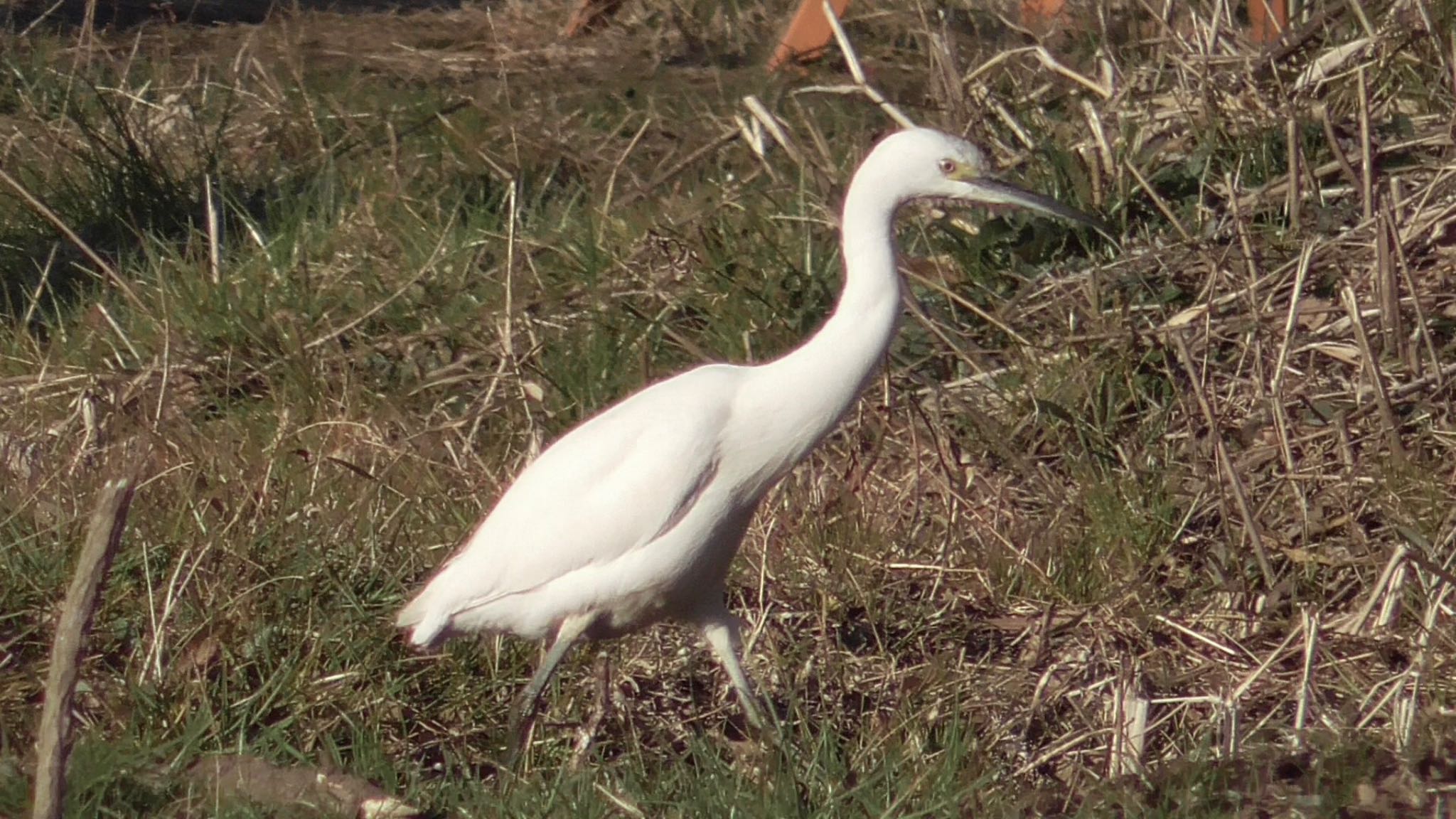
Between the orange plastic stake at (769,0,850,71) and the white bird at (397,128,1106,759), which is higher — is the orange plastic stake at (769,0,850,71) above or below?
below

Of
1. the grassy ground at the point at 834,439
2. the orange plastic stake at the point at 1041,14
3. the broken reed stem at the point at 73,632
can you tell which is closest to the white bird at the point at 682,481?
the grassy ground at the point at 834,439

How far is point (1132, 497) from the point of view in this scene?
4449 millimetres

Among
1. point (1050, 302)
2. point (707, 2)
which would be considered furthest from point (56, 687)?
point (707, 2)

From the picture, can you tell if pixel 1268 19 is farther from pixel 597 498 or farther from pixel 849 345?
pixel 597 498

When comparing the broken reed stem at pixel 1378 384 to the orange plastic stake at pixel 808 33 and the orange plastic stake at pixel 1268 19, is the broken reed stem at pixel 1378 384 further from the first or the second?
the orange plastic stake at pixel 808 33

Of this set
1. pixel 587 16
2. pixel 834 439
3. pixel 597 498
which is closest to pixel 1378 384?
pixel 834 439

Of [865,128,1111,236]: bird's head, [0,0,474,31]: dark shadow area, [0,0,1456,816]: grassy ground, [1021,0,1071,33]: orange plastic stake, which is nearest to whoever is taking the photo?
[865,128,1111,236]: bird's head

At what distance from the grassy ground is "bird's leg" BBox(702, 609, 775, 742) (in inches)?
4.3

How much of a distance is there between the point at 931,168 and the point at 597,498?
0.88 metres

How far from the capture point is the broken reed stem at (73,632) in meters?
2.47

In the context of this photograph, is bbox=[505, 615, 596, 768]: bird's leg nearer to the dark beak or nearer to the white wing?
the white wing

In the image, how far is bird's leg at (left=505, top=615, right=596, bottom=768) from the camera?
369 centimetres

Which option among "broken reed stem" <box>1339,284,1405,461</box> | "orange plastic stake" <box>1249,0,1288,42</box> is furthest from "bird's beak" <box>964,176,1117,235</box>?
"orange plastic stake" <box>1249,0,1288,42</box>

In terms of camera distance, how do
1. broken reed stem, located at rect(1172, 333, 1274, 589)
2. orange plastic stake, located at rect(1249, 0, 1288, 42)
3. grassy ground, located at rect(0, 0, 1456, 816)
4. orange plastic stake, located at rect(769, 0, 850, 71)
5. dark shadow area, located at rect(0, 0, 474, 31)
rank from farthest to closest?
dark shadow area, located at rect(0, 0, 474, 31), orange plastic stake, located at rect(769, 0, 850, 71), orange plastic stake, located at rect(1249, 0, 1288, 42), broken reed stem, located at rect(1172, 333, 1274, 589), grassy ground, located at rect(0, 0, 1456, 816)
